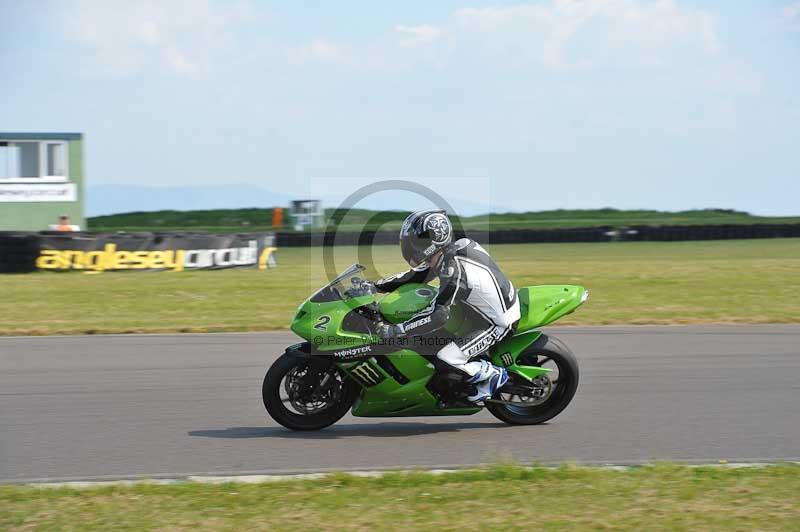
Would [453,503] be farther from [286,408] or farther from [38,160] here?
[38,160]

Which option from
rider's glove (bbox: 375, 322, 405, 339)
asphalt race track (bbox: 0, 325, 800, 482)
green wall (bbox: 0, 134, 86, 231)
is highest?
green wall (bbox: 0, 134, 86, 231)

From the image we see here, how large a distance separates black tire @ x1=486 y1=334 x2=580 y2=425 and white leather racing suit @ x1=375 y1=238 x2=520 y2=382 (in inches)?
11.7

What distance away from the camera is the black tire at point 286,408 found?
6.78 metres

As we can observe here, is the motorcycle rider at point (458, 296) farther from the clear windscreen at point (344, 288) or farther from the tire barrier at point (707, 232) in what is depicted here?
the tire barrier at point (707, 232)

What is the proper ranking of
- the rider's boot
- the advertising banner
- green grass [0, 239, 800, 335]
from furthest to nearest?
1. the advertising banner
2. green grass [0, 239, 800, 335]
3. the rider's boot

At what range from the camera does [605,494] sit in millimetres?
5035

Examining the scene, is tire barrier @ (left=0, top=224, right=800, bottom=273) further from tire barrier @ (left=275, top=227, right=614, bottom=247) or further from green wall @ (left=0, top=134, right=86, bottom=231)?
tire barrier @ (left=275, top=227, right=614, bottom=247)

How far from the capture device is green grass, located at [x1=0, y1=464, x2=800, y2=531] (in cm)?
457

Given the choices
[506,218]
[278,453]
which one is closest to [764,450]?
[278,453]

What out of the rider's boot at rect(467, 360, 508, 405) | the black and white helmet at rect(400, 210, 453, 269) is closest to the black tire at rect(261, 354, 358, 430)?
the rider's boot at rect(467, 360, 508, 405)

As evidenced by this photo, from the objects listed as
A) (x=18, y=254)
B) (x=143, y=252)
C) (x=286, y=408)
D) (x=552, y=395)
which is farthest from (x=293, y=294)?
(x=552, y=395)

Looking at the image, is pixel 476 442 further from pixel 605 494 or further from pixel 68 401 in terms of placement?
pixel 68 401

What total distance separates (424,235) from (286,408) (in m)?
1.58

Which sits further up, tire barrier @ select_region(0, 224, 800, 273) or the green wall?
the green wall
